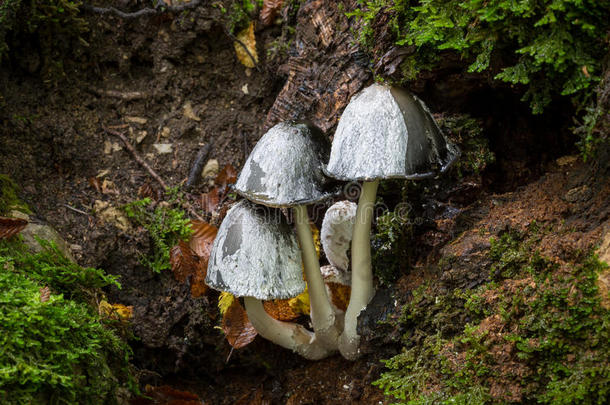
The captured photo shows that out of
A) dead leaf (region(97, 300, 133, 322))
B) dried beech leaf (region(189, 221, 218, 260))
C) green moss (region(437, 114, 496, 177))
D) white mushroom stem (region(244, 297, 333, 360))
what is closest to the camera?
green moss (region(437, 114, 496, 177))

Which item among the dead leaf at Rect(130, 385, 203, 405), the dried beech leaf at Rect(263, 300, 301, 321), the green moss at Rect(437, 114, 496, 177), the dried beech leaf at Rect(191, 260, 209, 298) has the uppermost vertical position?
the green moss at Rect(437, 114, 496, 177)

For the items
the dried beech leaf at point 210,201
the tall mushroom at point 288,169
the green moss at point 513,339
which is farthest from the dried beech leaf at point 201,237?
the green moss at point 513,339

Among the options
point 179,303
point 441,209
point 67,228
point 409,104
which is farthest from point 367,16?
point 67,228

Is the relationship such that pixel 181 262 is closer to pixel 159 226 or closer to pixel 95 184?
pixel 159 226

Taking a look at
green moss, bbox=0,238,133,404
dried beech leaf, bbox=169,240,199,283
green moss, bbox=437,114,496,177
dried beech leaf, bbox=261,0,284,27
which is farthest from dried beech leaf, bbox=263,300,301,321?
dried beech leaf, bbox=261,0,284,27

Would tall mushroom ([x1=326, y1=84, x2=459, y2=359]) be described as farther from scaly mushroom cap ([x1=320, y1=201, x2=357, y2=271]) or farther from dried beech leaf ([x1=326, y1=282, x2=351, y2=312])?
dried beech leaf ([x1=326, y1=282, x2=351, y2=312])

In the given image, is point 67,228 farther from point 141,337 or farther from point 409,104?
point 409,104
